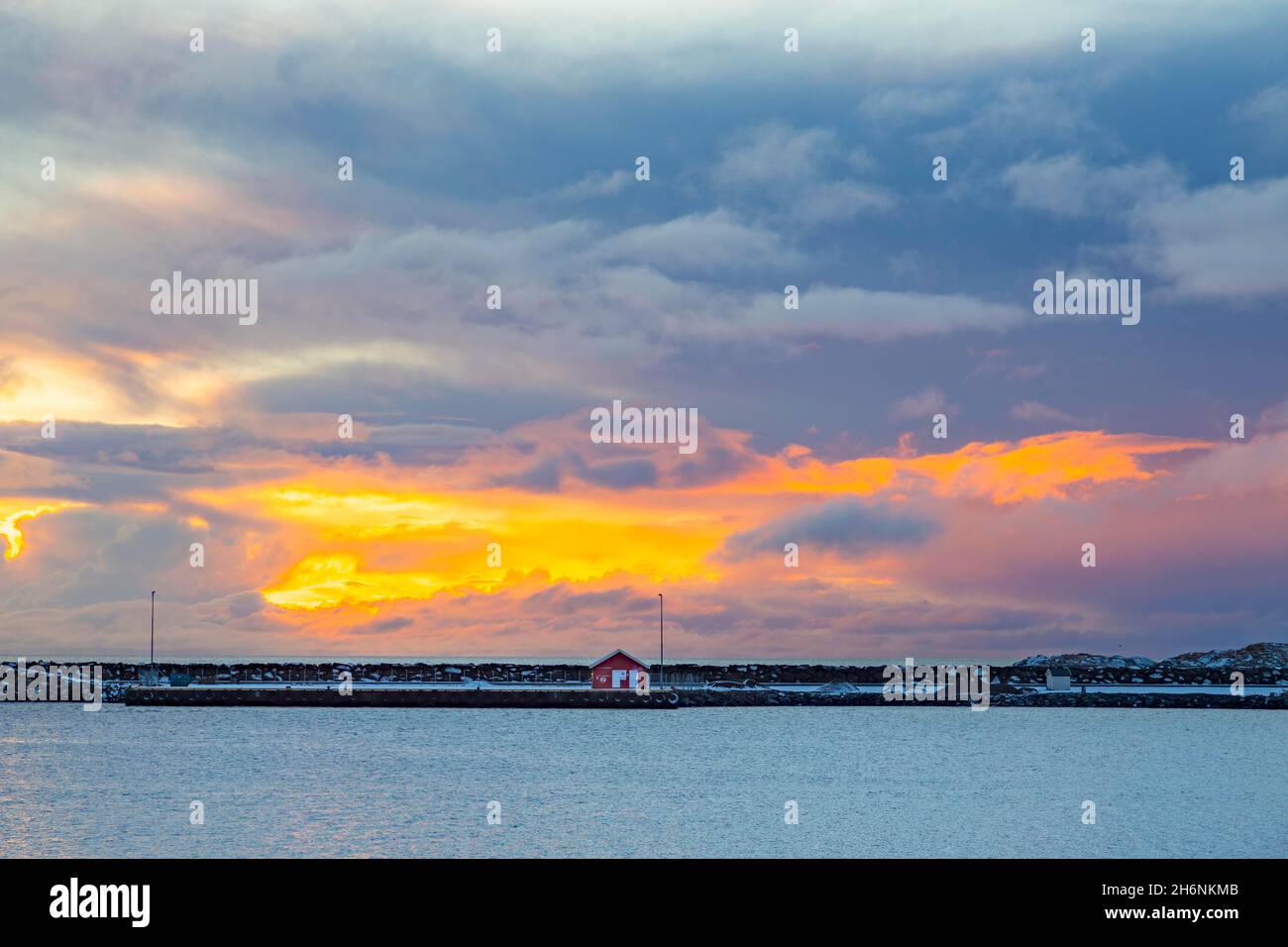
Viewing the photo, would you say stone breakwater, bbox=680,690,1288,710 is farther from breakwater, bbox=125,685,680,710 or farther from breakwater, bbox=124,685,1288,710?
breakwater, bbox=125,685,680,710

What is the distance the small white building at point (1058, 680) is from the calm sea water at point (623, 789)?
2629 inches

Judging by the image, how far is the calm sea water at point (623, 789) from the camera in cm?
4759

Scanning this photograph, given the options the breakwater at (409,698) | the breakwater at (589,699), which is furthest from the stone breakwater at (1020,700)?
the breakwater at (409,698)

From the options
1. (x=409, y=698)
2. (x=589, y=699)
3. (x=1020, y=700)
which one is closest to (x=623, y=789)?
(x=589, y=699)

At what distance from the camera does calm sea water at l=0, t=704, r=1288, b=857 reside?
47594 millimetres

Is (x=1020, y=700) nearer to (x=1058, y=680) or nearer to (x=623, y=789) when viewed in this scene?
(x=1058, y=680)

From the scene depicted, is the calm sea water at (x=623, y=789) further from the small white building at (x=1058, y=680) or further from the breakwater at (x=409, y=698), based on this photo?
the small white building at (x=1058, y=680)

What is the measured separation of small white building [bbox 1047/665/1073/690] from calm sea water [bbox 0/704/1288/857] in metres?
66.8

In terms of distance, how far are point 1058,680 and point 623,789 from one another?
13967cm

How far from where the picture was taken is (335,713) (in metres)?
128

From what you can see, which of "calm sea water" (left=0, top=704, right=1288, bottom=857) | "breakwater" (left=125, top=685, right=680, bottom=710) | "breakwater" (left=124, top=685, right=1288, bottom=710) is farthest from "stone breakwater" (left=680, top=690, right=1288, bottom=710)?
"calm sea water" (left=0, top=704, right=1288, bottom=857)

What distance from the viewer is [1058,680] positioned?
18638 cm

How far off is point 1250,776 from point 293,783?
58380 millimetres
